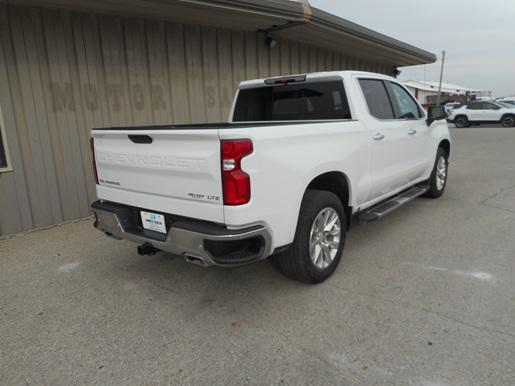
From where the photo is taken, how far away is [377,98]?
4.48 m

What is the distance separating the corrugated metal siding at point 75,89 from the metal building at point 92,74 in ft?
0.04

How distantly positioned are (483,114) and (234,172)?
84.4 feet

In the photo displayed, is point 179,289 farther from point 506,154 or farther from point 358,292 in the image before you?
point 506,154

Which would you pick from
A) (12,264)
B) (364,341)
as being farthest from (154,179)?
(12,264)

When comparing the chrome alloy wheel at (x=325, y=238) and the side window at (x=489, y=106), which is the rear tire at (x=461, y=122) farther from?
the chrome alloy wheel at (x=325, y=238)

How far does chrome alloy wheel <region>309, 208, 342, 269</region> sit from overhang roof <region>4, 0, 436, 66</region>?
3.67 m

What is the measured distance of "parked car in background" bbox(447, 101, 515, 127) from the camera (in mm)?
22984

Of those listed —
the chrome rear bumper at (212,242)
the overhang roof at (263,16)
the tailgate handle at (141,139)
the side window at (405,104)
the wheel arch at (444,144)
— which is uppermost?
the overhang roof at (263,16)

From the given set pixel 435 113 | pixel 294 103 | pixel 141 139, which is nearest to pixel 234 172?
pixel 141 139

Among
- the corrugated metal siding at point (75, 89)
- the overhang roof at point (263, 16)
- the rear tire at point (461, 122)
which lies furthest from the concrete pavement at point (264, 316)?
the rear tire at point (461, 122)

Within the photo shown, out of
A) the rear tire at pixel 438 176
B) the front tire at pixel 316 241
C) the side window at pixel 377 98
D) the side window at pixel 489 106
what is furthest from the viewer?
the side window at pixel 489 106

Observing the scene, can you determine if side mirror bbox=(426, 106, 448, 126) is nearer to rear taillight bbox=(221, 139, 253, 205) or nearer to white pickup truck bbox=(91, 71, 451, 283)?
white pickup truck bbox=(91, 71, 451, 283)

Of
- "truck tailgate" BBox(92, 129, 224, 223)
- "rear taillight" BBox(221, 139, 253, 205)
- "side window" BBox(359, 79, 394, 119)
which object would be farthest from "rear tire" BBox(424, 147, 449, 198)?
"truck tailgate" BBox(92, 129, 224, 223)

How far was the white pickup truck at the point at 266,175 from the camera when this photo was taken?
8.73 feet
